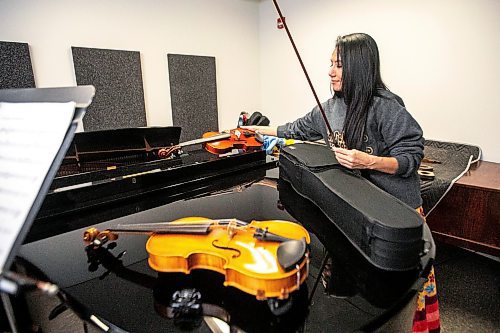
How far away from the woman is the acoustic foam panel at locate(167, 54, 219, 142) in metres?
2.58

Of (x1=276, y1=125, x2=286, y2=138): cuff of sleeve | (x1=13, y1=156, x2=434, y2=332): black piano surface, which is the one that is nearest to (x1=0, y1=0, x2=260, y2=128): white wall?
(x1=276, y1=125, x2=286, y2=138): cuff of sleeve

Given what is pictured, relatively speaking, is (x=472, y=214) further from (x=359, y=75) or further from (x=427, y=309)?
(x=359, y=75)

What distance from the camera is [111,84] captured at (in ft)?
10.4

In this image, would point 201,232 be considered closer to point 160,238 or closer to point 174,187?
point 160,238

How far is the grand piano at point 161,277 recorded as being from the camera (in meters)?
0.69

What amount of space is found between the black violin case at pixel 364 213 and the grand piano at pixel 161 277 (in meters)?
0.04

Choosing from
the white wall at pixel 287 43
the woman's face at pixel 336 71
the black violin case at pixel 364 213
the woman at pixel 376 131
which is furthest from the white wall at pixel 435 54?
the black violin case at pixel 364 213

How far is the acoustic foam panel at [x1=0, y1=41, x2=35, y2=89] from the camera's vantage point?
2.59 metres

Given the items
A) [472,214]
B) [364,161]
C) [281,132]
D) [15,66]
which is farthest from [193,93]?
[472,214]

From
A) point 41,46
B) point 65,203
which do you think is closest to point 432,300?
point 65,203

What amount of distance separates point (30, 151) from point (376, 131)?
4.20ft

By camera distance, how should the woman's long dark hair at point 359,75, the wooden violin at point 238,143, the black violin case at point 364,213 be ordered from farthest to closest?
the wooden violin at point 238,143 < the woman's long dark hair at point 359,75 < the black violin case at point 364,213

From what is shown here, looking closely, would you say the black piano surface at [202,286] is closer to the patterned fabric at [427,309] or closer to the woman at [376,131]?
the woman at [376,131]

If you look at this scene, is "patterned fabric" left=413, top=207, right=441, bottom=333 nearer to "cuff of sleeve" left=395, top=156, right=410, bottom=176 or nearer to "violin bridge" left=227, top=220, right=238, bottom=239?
"cuff of sleeve" left=395, top=156, right=410, bottom=176
